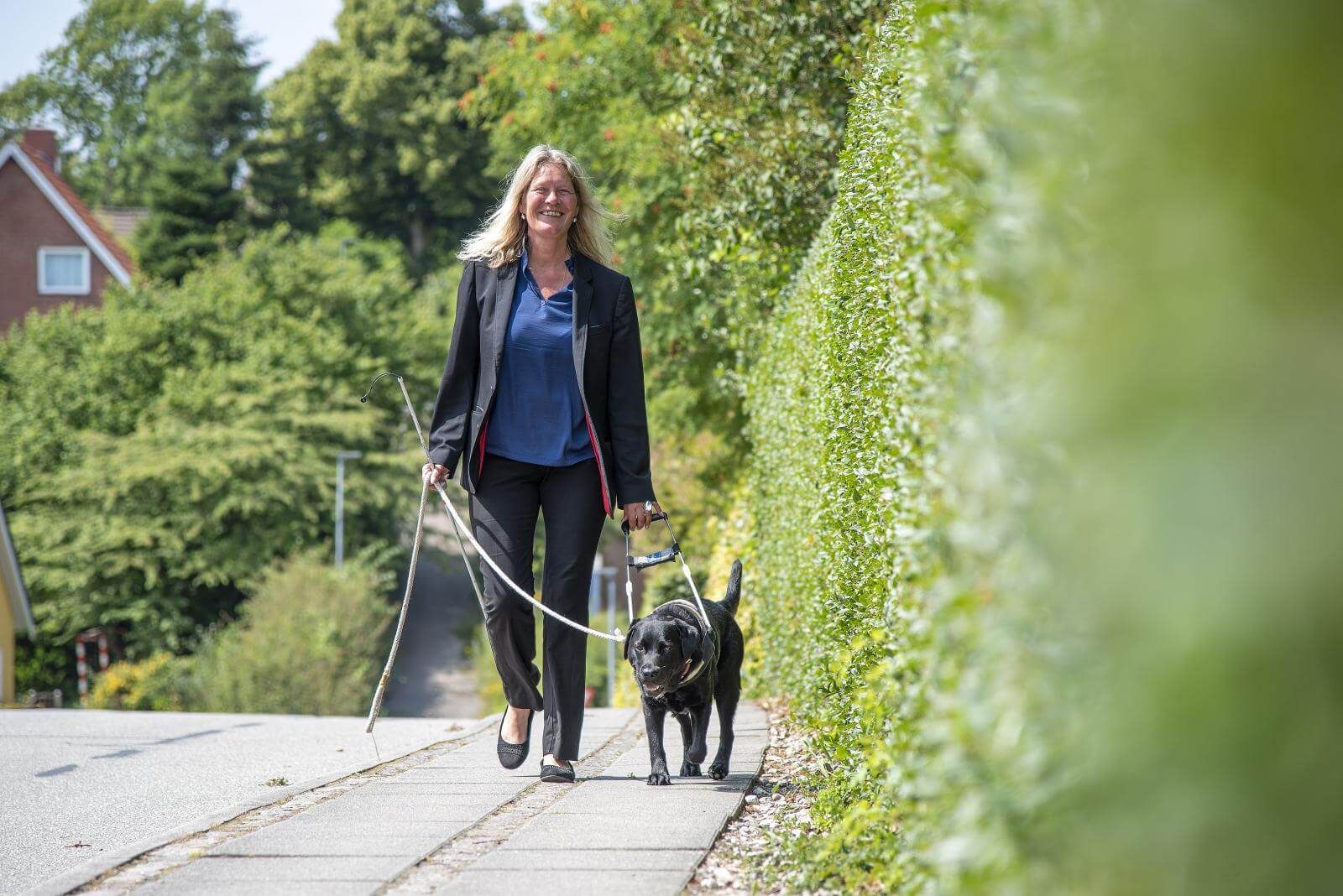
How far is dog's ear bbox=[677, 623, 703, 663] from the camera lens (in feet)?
17.4

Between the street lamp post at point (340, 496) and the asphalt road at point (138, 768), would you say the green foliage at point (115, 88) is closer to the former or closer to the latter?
the street lamp post at point (340, 496)

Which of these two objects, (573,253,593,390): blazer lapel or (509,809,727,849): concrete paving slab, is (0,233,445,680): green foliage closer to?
(573,253,593,390): blazer lapel

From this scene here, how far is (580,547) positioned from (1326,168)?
169 inches

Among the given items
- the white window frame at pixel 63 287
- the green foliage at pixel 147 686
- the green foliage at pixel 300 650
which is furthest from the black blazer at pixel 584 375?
the white window frame at pixel 63 287

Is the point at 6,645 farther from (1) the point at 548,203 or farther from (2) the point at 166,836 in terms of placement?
(2) the point at 166,836

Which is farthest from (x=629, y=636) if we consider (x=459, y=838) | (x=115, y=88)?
(x=115, y=88)

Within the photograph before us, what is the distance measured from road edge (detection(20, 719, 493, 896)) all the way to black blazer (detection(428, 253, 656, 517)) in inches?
55.2

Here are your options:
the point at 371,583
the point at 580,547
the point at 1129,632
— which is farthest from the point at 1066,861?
the point at 371,583

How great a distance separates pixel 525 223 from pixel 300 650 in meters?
21.5

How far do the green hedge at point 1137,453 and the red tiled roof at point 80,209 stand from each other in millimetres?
43211

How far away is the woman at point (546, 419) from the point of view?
5.48 meters

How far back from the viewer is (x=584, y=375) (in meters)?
5.47

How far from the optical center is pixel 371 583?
31453mm

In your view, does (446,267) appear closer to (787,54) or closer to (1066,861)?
(787,54)
